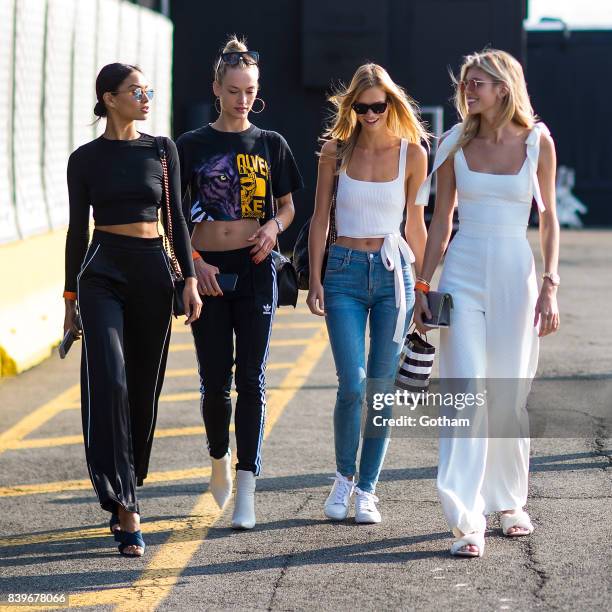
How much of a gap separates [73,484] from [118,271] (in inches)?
70.7

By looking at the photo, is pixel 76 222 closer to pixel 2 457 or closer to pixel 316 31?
pixel 2 457

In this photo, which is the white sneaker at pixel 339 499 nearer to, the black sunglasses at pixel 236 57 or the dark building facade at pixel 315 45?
the black sunglasses at pixel 236 57

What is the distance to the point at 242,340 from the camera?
6215mm

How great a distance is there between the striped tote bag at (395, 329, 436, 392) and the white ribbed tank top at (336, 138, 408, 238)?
1.68 ft

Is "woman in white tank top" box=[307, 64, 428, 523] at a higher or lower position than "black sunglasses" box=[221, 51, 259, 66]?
lower

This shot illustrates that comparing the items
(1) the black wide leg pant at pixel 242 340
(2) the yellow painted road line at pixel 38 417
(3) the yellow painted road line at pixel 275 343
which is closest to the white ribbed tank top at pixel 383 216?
(1) the black wide leg pant at pixel 242 340

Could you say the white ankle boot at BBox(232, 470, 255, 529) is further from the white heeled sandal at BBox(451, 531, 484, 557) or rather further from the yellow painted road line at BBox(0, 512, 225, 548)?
the white heeled sandal at BBox(451, 531, 484, 557)

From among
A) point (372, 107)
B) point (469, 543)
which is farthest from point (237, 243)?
point (469, 543)

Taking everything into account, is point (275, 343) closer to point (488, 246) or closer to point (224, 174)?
point (224, 174)

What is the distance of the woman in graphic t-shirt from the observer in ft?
20.0

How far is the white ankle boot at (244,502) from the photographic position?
19.9ft

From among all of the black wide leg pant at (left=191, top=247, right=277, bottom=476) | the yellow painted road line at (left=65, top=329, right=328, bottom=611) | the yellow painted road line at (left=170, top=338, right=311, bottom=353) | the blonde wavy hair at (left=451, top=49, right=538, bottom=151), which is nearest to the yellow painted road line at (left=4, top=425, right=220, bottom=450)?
the yellow painted road line at (left=65, top=329, right=328, bottom=611)

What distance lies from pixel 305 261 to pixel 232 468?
1.49 metres

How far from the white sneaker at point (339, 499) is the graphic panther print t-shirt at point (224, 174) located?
123 centimetres
